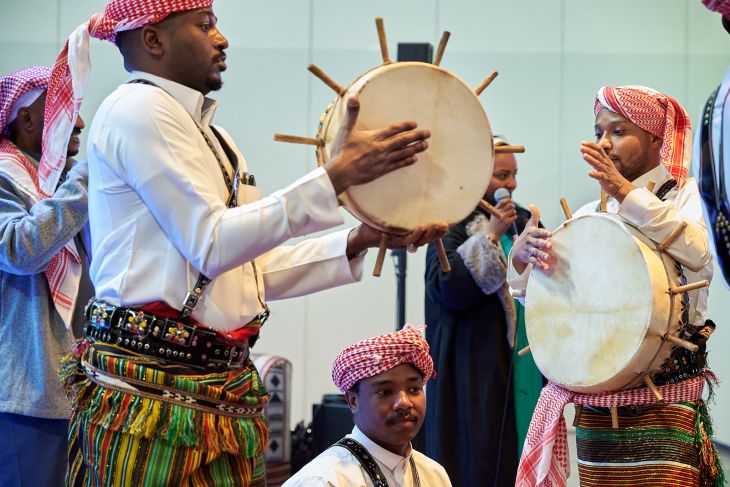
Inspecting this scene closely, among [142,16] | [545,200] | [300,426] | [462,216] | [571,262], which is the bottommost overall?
[300,426]

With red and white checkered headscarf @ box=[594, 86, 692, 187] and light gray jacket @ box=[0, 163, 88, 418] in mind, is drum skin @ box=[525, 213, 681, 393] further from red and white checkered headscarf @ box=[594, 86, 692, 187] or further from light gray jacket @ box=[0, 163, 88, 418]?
light gray jacket @ box=[0, 163, 88, 418]

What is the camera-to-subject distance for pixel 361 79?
214 centimetres

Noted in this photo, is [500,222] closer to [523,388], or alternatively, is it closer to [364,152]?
[523,388]

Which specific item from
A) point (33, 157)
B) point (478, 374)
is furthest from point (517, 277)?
point (33, 157)

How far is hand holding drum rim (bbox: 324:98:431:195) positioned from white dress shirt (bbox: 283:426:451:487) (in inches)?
47.2

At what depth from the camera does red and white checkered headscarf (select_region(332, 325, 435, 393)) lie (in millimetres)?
3105

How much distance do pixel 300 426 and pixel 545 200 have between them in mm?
2566

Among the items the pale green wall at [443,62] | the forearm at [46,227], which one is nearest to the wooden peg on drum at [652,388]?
Answer: the forearm at [46,227]

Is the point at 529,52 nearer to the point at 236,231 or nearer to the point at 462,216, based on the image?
the point at 462,216

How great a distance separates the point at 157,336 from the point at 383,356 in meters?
1.21

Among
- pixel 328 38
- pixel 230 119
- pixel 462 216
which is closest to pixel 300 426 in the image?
pixel 230 119

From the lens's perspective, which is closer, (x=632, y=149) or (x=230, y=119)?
(x=632, y=149)

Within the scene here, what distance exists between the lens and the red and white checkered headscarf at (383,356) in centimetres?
311

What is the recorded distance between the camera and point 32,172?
317cm
